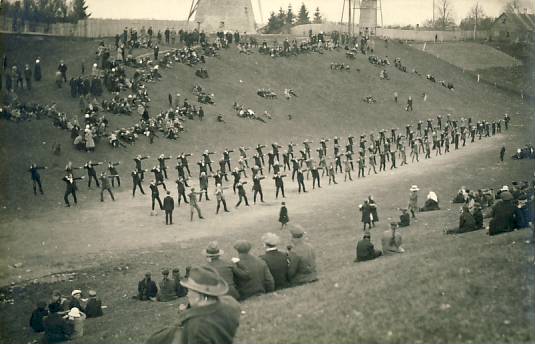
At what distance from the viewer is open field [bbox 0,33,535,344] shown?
867 centimetres

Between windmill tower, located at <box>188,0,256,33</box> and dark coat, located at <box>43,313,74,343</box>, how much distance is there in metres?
49.7

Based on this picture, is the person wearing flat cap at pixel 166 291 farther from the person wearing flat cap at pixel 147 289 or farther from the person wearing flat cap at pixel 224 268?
the person wearing flat cap at pixel 224 268

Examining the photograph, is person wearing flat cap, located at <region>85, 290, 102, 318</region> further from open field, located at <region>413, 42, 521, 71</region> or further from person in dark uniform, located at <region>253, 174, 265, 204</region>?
open field, located at <region>413, 42, 521, 71</region>

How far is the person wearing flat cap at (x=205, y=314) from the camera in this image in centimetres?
569

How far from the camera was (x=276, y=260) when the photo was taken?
10664mm

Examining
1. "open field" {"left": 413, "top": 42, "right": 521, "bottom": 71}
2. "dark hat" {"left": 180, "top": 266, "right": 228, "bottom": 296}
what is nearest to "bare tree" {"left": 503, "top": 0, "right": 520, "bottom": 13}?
"dark hat" {"left": 180, "top": 266, "right": 228, "bottom": 296}

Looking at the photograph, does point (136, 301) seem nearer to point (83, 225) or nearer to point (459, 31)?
point (83, 225)

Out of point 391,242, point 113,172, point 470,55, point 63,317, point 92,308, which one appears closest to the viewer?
point 63,317

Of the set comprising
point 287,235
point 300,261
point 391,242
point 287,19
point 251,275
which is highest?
point 287,19

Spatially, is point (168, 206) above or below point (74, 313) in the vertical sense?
above

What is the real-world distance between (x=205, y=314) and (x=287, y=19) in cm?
8735

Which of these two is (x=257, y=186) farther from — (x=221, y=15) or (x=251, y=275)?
(x=221, y=15)

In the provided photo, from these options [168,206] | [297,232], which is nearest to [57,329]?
[297,232]

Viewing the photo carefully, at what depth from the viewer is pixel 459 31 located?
84.5 meters
